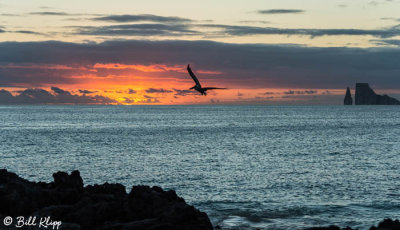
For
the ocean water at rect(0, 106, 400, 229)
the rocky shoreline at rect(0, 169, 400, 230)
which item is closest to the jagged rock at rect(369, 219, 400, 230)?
the rocky shoreline at rect(0, 169, 400, 230)

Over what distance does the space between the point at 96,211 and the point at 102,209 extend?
33cm

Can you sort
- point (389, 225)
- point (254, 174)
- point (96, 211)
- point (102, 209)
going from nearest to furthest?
point (389, 225)
point (96, 211)
point (102, 209)
point (254, 174)

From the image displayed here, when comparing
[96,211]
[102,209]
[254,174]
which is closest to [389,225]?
[102,209]

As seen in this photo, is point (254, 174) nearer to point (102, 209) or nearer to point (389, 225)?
point (102, 209)

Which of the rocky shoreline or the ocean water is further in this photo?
the ocean water

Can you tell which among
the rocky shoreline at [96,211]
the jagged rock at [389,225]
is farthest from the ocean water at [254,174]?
the jagged rock at [389,225]

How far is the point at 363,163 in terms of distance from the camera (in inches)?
2749

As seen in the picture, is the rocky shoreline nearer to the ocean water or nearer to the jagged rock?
the jagged rock

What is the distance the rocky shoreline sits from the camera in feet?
77.7

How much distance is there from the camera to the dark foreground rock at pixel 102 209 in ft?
78.0

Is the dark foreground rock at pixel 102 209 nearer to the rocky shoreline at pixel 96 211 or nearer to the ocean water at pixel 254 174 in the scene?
the rocky shoreline at pixel 96 211

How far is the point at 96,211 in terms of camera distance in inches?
1035

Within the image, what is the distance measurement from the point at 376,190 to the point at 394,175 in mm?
11253

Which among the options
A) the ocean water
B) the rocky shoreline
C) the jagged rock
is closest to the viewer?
the jagged rock
